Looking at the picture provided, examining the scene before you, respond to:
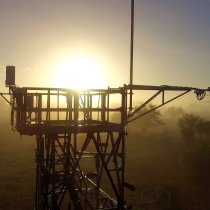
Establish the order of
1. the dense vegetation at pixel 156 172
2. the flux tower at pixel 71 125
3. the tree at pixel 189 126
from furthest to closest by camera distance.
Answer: the tree at pixel 189 126 → the dense vegetation at pixel 156 172 → the flux tower at pixel 71 125

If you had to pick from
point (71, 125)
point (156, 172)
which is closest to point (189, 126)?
point (156, 172)

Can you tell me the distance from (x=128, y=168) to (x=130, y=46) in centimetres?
3436

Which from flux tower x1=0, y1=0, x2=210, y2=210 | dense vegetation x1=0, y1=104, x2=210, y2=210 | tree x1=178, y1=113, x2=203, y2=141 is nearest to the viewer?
flux tower x1=0, y1=0, x2=210, y2=210

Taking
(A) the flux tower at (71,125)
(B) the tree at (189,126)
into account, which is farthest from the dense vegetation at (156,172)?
(A) the flux tower at (71,125)

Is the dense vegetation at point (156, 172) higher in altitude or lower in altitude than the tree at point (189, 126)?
lower

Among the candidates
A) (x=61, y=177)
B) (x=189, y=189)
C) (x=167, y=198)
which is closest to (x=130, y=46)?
(x=61, y=177)

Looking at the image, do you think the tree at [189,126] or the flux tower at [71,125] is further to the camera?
the tree at [189,126]

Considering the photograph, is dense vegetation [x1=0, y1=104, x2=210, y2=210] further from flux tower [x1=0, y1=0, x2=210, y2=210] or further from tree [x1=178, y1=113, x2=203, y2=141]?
flux tower [x1=0, y1=0, x2=210, y2=210]

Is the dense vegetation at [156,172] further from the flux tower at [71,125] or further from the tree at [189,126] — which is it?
the flux tower at [71,125]

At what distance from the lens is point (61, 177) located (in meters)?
15.2

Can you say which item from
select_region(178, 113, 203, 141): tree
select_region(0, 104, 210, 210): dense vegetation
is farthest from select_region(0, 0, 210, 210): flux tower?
select_region(178, 113, 203, 141): tree

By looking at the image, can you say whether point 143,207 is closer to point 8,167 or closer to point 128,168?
point 128,168

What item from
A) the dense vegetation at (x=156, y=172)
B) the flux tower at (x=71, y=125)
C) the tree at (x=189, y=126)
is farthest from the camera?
the tree at (x=189, y=126)

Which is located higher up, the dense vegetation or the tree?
the tree
